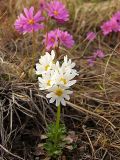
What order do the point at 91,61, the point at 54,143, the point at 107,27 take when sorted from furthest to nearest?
1. the point at 107,27
2. the point at 91,61
3. the point at 54,143

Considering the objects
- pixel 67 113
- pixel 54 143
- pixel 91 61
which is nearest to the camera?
pixel 54 143

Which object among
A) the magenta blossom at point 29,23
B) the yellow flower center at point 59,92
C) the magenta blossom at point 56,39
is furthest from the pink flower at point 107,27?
the yellow flower center at point 59,92

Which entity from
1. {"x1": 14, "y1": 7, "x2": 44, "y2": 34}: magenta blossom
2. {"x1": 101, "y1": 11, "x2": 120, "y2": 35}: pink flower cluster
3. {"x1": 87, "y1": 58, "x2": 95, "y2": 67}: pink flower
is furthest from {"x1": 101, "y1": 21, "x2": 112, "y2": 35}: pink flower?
{"x1": 14, "y1": 7, "x2": 44, "y2": 34}: magenta blossom

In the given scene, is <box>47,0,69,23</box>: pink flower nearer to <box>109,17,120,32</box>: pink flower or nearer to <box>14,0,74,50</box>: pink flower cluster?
<box>14,0,74,50</box>: pink flower cluster

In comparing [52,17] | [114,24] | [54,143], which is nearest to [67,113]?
[54,143]

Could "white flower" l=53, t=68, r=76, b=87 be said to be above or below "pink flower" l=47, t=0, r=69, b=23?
below

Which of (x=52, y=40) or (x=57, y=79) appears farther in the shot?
(x=52, y=40)

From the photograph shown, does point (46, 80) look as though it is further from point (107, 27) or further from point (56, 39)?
point (107, 27)

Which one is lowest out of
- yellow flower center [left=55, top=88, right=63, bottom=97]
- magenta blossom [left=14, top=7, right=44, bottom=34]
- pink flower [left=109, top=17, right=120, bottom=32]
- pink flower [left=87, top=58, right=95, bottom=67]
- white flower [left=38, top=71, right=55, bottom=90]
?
yellow flower center [left=55, top=88, right=63, bottom=97]

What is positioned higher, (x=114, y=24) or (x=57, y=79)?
(x=114, y=24)
